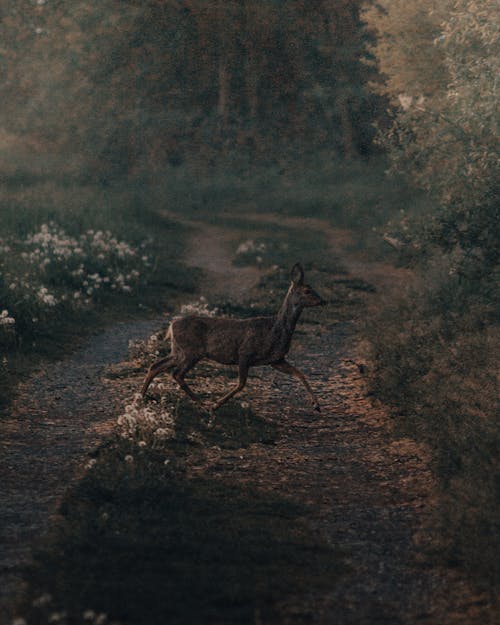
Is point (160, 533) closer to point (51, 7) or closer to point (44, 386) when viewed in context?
point (44, 386)

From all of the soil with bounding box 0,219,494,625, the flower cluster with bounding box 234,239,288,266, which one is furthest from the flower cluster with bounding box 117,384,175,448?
the flower cluster with bounding box 234,239,288,266

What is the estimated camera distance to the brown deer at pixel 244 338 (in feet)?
30.3

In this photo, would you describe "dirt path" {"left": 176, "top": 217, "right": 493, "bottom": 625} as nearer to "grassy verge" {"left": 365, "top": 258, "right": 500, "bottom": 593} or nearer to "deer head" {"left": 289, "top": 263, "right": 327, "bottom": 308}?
"grassy verge" {"left": 365, "top": 258, "right": 500, "bottom": 593}

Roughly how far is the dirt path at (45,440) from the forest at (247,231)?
0.19 m

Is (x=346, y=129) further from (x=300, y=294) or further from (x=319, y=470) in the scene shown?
(x=319, y=470)

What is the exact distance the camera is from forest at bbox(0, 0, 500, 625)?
654 cm

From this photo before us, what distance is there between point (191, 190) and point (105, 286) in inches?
758

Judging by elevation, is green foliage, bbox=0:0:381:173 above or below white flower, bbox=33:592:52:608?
above

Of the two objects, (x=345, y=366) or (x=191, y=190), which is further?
(x=191, y=190)

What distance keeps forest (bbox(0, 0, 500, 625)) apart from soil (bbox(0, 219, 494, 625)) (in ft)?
0.34

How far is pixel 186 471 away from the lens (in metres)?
7.96

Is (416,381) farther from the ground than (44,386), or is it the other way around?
(416,381)

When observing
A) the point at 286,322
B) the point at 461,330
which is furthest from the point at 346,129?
the point at 286,322

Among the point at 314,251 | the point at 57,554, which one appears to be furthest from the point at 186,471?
the point at 314,251
